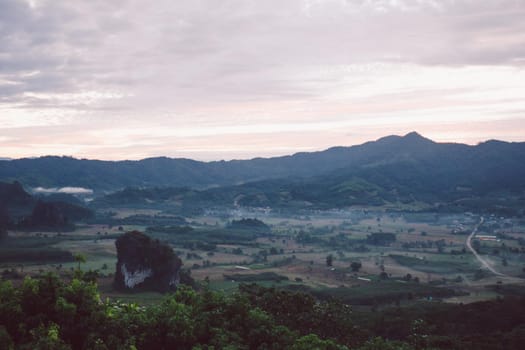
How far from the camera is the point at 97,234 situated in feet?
458

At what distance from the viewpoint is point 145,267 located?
77.9 metres

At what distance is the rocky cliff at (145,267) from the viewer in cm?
7625

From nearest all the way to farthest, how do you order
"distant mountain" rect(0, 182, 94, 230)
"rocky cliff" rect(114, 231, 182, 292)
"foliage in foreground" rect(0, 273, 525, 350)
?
1. "foliage in foreground" rect(0, 273, 525, 350)
2. "rocky cliff" rect(114, 231, 182, 292)
3. "distant mountain" rect(0, 182, 94, 230)

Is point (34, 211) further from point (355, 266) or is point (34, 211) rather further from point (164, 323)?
point (164, 323)

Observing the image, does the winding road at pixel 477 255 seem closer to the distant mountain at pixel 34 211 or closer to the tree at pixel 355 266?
the tree at pixel 355 266

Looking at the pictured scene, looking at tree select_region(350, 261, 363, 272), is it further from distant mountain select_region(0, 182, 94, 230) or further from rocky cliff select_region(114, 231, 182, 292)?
distant mountain select_region(0, 182, 94, 230)

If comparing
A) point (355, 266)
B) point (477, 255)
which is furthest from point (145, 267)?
point (477, 255)

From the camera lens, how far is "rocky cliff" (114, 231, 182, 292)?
7625cm

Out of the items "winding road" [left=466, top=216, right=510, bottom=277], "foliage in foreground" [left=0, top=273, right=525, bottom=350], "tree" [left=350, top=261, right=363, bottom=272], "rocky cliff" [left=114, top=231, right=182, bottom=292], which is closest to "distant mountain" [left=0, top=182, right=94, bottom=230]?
"rocky cliff" [left=114, top=231, right=182, bottom=292]

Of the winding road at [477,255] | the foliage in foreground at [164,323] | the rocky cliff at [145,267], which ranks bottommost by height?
the winding road at [477,255]

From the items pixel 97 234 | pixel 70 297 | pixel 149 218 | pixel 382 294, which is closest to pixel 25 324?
pixel 70 297

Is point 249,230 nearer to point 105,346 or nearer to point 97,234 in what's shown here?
point 97,234

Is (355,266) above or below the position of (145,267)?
below

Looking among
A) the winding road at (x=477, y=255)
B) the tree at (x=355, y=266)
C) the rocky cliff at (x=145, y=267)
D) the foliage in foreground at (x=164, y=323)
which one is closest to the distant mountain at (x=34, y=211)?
the rocky cliff at (x=145, y=267)
